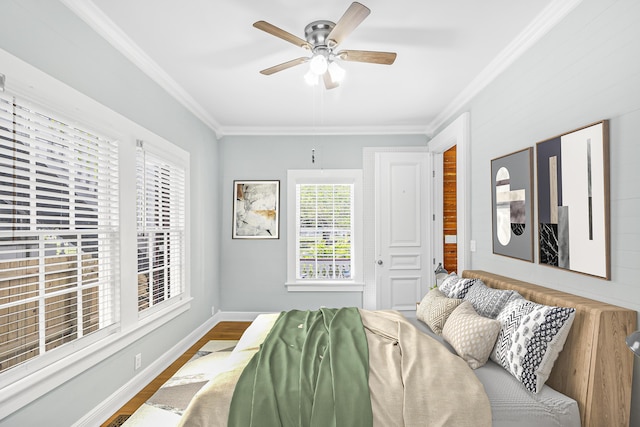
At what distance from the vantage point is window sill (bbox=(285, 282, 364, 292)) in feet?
15.2

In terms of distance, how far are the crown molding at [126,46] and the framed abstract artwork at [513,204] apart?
3.02 m

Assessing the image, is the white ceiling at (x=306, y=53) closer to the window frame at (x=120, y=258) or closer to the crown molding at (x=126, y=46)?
the crown molding at (x=126, y=46)

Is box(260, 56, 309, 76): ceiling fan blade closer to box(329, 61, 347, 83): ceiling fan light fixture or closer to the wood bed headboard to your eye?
box(329, 61, 347, 83): ceiling fan light fixture

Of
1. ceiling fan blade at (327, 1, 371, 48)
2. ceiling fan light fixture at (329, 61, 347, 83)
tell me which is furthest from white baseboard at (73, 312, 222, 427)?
ceiling fan blade at (327, 1, 371, 48)

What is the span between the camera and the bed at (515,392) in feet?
5.13

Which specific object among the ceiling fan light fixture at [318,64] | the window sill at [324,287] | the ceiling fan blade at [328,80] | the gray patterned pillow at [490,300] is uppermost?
the ceiling fan blade at [328,80]

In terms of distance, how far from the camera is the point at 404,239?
456 centimetres

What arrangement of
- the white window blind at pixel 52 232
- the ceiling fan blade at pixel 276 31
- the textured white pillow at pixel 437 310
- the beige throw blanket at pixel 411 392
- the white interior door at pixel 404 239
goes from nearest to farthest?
the beige throw blanket at pixel 411 392 → the white window blind at pixel 52 232 → the ceiling fan blade at pixel 276 31 → the textured white pillow at pixel 437 310 → the white interior door at pixel 404 239

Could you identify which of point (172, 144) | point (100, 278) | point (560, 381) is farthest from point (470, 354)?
point (172, 144)

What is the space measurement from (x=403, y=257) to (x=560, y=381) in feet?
9.11

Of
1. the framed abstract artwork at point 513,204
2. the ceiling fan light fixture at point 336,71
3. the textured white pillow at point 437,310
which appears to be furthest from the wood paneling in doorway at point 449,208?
the ceiling fan light fixture at point 336,71

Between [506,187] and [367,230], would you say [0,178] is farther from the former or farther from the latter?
[367,230]

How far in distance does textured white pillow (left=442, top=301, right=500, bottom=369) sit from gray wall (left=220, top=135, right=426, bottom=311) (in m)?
2.70

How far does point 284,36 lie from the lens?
2.05 meters
